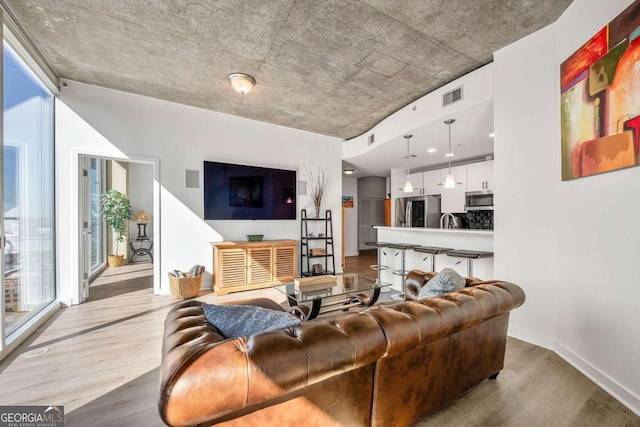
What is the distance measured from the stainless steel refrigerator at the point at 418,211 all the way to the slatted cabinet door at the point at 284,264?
3369mm

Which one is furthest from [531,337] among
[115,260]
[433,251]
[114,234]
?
[114,234]

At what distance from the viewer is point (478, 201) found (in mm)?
5305

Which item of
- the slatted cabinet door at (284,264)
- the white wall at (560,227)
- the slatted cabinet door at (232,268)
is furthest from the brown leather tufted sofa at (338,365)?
the slatted cabinet door at (284,264)

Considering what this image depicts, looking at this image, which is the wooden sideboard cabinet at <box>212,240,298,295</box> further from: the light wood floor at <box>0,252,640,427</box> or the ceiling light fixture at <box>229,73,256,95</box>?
the ceiling light fixture at <box>229,73,256,95</box>

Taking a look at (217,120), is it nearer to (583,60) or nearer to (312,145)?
(312,145)

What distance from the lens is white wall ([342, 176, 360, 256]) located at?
328 inches

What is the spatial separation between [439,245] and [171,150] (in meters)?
4.46

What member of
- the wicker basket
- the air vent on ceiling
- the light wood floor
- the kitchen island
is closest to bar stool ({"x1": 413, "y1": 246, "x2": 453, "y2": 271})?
the kitchen island

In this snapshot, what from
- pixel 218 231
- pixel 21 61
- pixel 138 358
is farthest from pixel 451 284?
pixel 21 61

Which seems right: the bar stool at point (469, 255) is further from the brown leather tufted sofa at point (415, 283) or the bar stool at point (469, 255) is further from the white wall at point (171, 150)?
the white wall at point (171, 150)

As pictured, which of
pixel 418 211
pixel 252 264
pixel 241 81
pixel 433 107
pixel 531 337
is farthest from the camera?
pixel 418 211

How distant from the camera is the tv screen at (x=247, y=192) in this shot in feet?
15.0

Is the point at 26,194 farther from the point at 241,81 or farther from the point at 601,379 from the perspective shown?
the point at 601,379

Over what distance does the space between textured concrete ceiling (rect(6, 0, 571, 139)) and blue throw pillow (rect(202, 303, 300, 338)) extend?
7.81 feet
